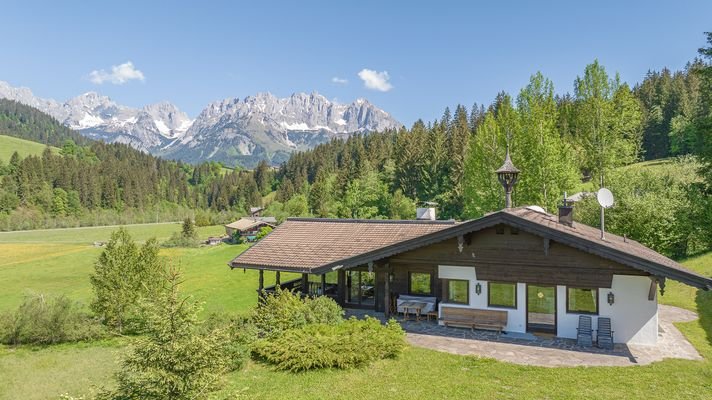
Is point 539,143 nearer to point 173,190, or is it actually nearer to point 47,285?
point 47,285

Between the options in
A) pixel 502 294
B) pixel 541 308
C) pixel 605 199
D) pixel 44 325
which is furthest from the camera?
pixel 44 325

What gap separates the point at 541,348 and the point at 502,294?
2.42 m

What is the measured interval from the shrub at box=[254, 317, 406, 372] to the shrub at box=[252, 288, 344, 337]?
2.46 ft

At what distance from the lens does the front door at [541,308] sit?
14.7 metres

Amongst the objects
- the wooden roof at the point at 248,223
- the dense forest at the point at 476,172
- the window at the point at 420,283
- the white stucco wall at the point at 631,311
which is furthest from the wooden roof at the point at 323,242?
→ the wooden roof at the point at 248,223

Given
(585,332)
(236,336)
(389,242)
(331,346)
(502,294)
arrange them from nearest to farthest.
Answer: (331,346) → (236,336) → (585,332) → (502,294) → (389,242)

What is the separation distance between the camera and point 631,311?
1378 cm

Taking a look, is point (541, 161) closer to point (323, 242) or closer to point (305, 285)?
point (323, 242)

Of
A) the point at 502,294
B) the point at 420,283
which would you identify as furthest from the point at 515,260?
the point at 420,283

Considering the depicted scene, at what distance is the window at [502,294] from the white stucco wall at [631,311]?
2.51 meters

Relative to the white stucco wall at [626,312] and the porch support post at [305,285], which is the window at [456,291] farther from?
the porch support post at [305,285]

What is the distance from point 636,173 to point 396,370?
30.5m

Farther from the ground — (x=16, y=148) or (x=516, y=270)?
(x=16, y=148)

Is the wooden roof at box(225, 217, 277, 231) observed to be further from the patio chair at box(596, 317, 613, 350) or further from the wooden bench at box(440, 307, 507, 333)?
the patio chair at box(596, 317, 613, 350)
